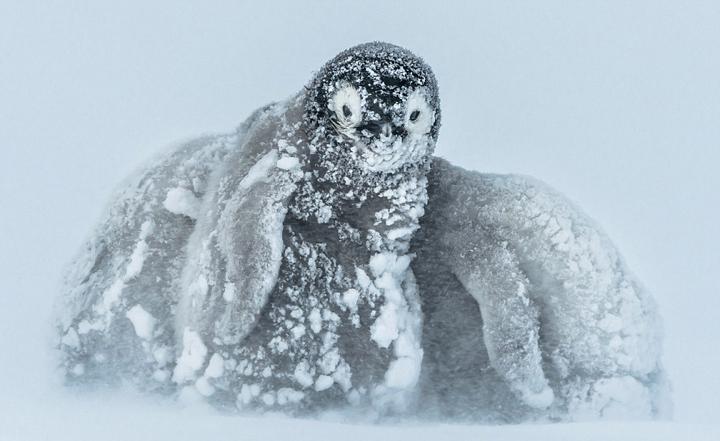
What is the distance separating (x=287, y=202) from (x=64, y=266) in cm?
99

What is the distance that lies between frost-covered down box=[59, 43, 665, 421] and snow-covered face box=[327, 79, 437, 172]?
0.01 metres

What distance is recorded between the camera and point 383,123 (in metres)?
2.84

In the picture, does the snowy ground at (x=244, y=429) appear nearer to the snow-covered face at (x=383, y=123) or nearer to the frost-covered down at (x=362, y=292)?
the frost-covered down at (x=362, y=292)

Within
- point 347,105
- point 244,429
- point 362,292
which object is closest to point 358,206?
point 362,292

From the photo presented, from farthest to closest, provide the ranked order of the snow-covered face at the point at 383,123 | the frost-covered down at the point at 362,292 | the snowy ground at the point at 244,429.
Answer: the frost-covered down at the point at 362,292 < the snow-covered face at the point at 383,123 < the snowy ground at the point at 244,429

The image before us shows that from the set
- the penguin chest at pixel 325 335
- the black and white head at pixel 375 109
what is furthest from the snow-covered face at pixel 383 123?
the penguin chest at pixel 325 335

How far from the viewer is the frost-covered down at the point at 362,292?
121 inches

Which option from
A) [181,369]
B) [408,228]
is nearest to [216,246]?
[181,369]

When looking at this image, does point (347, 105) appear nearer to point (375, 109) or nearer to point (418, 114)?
point (375, 109)

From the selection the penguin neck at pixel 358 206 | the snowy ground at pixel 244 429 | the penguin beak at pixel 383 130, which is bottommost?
the snowy ground at pixel 244 429

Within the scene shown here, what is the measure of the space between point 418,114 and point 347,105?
210 mm

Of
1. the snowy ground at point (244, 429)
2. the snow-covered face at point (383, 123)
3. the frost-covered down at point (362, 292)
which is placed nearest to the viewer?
the snowy ground at point (244, 429)

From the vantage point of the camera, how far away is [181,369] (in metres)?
3.16

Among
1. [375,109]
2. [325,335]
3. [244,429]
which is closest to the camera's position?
[244,429]
